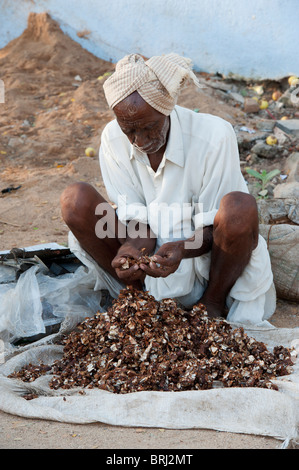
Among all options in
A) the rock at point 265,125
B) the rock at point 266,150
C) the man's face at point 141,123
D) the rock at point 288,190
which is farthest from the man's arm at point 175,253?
the rock at point 265,125

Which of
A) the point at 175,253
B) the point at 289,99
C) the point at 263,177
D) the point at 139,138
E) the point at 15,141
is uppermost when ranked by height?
the point at 139,138

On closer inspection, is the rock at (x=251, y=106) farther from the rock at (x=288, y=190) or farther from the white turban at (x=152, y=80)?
the white turban at (x=152, y=80)

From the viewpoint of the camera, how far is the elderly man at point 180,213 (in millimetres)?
2904

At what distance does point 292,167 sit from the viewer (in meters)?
5.39

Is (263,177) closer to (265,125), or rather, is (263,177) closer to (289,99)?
(265,125)

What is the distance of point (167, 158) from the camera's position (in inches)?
119

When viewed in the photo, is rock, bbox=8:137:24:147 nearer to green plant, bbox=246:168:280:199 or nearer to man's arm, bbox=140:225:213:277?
green plant, bbox=246:168:280:199

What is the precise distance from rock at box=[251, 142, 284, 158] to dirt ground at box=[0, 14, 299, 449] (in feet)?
0.25

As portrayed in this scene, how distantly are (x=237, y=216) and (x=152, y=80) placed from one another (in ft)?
2.55

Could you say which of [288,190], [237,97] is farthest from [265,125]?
[288,190]

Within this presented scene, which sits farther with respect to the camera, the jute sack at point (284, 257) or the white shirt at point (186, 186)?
the jute sack at point (284, 257)

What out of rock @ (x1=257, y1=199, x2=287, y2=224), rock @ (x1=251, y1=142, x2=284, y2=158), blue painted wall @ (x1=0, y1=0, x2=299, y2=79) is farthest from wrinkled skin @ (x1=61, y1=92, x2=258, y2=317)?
blue painted wall @ (x1=0, y1=0, x2=299, y2=79)

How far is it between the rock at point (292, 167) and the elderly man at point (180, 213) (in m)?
2.07

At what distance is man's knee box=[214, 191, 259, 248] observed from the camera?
2895mm
